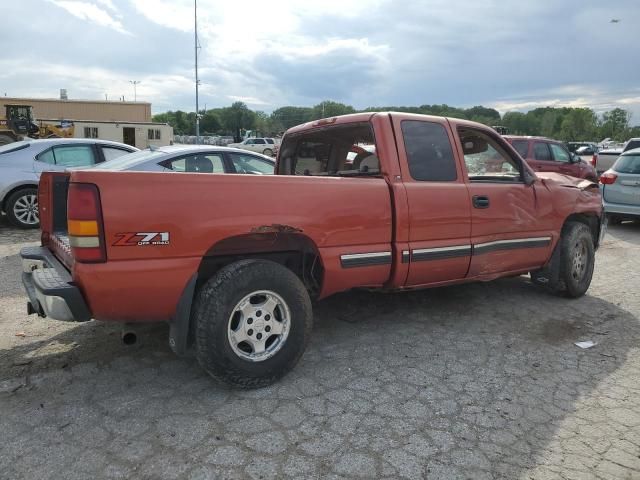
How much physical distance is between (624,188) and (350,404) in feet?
30.5

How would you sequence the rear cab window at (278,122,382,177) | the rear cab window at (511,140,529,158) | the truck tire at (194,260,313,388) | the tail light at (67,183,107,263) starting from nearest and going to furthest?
the tail light at (67,183,107,263) → the truck tire at (194,260,313,388) → the rear cab window at (278,122,382,177) → the rear cab window at (511,140,529,158)

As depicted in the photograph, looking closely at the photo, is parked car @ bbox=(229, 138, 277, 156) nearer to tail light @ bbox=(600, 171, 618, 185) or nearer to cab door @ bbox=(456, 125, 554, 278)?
tail light @ bbox=(600, 171, 618, 185)

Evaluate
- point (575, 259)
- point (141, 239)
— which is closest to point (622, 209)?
point (575, 259)

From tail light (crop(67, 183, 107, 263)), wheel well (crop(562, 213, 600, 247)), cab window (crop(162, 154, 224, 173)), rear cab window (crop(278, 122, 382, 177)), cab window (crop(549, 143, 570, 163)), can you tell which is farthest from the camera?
cab window (crop(549, 143, 570, 163))

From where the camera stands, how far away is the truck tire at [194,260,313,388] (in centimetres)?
303

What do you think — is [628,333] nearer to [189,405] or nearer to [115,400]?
[189,405]

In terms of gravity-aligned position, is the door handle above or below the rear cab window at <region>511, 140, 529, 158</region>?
below

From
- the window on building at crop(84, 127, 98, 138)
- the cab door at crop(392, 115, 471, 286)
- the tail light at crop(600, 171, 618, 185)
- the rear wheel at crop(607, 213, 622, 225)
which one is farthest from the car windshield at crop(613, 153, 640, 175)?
the window on building at crop(84, 127, 98, 138)

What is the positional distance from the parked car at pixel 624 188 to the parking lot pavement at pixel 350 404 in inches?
243

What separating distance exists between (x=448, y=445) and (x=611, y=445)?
0.92 meters

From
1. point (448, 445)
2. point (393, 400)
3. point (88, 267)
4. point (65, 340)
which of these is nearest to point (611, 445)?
point (448, 445)

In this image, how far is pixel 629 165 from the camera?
32.7ft

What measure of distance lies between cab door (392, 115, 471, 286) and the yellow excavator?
26.3m

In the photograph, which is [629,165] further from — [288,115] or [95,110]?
[288,115]
